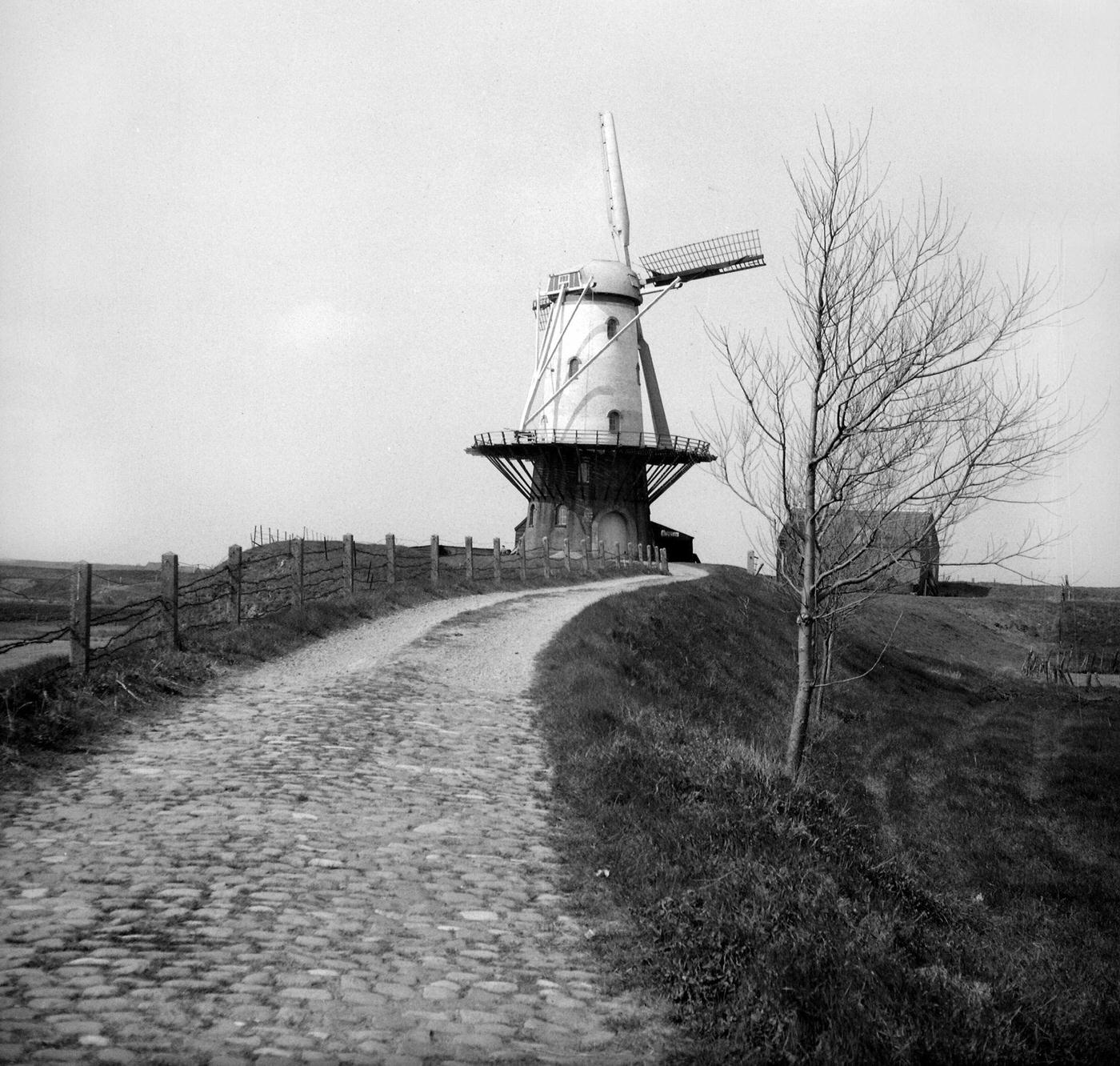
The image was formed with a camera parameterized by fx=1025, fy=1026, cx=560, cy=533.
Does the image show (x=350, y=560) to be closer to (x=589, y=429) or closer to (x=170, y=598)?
(x=170, y=598)

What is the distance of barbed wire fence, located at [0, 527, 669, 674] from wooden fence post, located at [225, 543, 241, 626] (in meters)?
0.01

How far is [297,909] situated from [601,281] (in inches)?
1706

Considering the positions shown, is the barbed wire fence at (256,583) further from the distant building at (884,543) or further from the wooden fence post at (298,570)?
the distant building at (884,543)

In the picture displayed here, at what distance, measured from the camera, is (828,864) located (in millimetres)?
7793

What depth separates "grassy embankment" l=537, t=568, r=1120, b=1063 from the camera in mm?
5031

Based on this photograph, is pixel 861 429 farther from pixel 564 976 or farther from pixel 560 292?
pixel 560 292

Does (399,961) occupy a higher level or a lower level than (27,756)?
lower

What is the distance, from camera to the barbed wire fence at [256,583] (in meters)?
10.6

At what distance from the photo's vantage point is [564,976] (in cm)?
512

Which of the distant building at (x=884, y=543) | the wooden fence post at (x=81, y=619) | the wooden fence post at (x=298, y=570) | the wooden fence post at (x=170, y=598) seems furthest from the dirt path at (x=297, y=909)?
the wooden fence post at (x=298, y=570)

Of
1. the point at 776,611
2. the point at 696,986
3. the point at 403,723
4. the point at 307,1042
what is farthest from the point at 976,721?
the point at 307,1042

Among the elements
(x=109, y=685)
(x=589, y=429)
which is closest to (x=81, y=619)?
(x=109, y=685)

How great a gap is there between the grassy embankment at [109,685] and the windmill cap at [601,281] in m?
31.8

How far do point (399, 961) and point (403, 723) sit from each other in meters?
5.46
